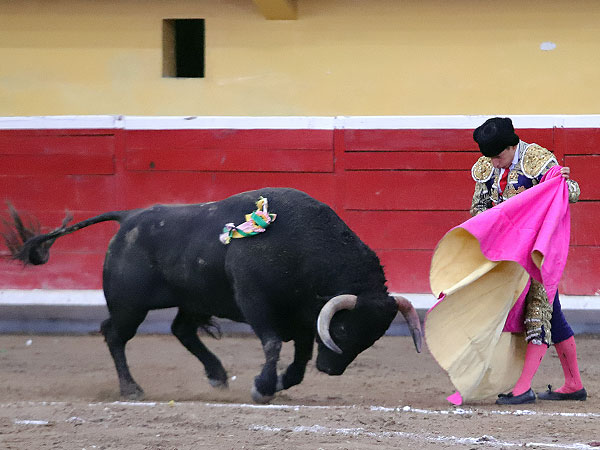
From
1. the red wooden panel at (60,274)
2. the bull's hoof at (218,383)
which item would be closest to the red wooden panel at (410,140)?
the red wooden panel at (60,274)

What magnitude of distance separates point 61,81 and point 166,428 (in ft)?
12.9

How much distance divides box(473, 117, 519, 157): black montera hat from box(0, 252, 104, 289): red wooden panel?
3.29 meters

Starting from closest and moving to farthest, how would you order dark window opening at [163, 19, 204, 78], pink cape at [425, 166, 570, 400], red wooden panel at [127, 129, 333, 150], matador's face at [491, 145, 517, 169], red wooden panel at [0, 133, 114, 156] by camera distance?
pink cape at [425, 166, 570, 400]
matador's face at [491, 145, 517, 169]
red wooden panel at [127, 129, 333, 150]
red wooden panel at [0, 133, 114, 156]
dark window opening at [163, 19, 204, 78]

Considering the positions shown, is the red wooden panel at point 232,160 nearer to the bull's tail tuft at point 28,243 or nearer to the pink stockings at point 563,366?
the bull's tail tuft at point 28,243

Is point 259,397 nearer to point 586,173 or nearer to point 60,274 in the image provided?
point 60,274

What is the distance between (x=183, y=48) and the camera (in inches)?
284

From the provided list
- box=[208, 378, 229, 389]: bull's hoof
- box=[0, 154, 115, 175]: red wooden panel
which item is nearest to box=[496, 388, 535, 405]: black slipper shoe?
box=[208, 378, 229, 389]: bull's hoof

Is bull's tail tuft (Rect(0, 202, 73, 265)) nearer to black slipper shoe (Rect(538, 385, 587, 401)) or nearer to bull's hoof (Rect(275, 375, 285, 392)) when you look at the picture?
bull's hoof (Rect(275, 375, 285, 392))

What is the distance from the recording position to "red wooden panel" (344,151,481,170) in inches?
249

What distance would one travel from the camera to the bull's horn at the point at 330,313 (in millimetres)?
3959

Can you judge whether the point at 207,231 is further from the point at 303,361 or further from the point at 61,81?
the point at 61,81

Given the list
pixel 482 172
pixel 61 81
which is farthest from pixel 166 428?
pixel 61 81

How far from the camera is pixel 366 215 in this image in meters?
6.42

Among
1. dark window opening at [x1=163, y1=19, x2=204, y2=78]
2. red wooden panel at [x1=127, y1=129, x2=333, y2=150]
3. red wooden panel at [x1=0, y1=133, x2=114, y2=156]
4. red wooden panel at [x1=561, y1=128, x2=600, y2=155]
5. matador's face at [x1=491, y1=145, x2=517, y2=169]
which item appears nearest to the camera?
matador's face at [x1=491, y1=145, x2=517, y2=169]
